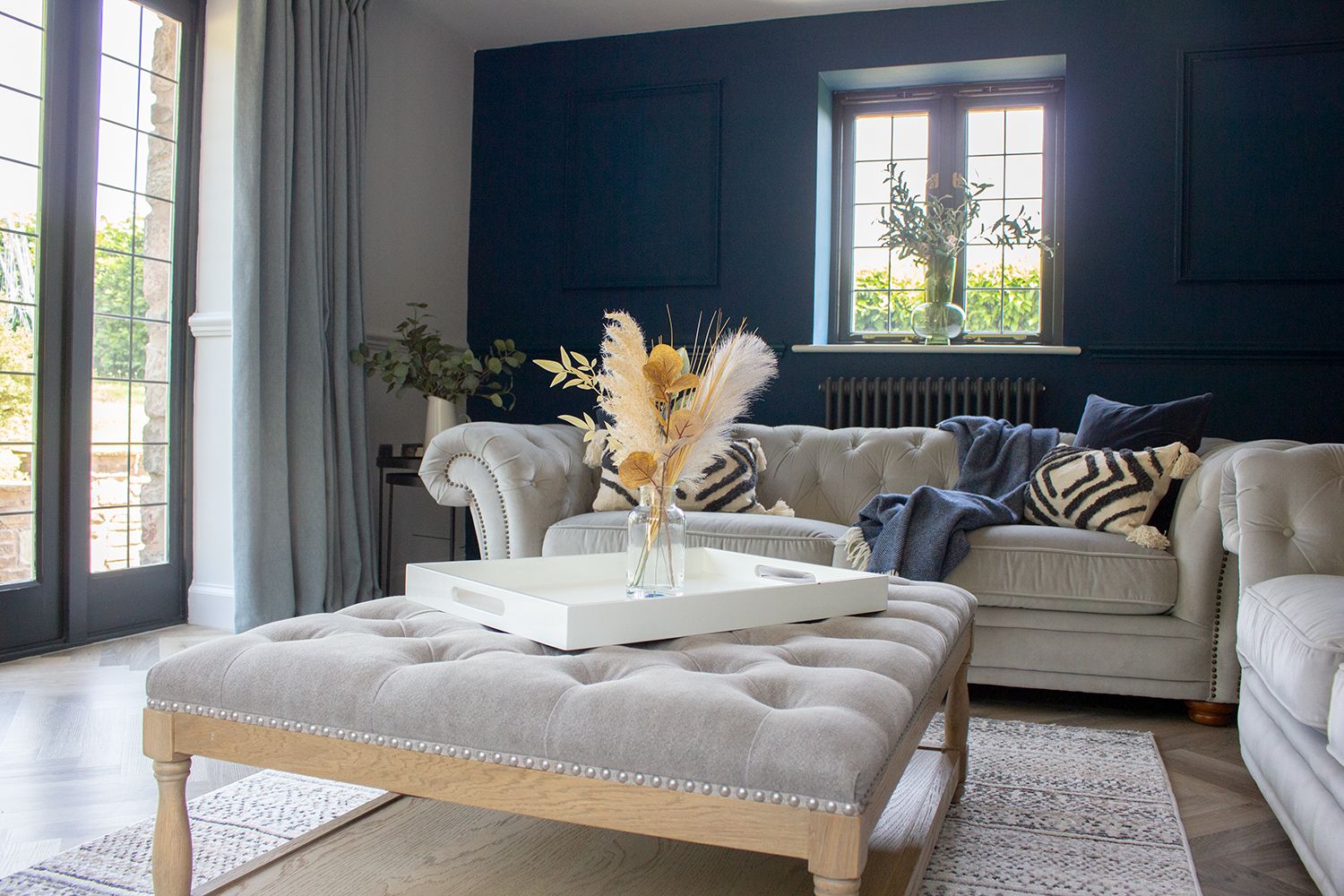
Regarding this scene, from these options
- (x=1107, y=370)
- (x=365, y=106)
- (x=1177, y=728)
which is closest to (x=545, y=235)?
(x=365, y=106)

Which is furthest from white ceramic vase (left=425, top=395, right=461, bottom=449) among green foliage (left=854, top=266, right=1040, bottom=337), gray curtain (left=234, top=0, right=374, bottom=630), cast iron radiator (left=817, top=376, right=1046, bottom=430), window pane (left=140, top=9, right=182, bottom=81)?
green foliage (left=854, top=266, right=1040, bottom=337)

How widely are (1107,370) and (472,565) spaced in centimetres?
327

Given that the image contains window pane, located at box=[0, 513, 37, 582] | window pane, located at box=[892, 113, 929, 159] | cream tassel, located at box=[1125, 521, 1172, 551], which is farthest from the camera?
window pane, located at box=[892, 113, 929, 159]

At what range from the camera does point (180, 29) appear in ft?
12.0

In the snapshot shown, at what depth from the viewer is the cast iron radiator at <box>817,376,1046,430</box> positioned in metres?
4.25

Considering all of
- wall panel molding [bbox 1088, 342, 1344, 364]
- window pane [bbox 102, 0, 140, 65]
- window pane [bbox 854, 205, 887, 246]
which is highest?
window pane [bbox 102, 0, 140, 65]

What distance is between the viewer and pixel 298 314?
372cm

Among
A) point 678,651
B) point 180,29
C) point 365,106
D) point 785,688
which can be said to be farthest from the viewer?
point 365,106

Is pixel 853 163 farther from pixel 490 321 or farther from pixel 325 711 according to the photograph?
pixel 325 711

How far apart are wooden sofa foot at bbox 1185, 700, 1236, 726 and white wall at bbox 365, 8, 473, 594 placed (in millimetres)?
3067

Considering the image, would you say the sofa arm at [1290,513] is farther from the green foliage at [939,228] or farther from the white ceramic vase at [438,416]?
the white ceramic vase at [438,416]

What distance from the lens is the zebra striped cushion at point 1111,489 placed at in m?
2.87

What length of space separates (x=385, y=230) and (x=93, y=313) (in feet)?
4.48

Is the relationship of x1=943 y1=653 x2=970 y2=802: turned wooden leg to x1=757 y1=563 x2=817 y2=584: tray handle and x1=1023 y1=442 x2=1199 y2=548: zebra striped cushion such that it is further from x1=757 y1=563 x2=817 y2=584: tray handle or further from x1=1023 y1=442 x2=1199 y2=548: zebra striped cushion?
x1=1023 y1=442 x2=1199 y2=548: zebra striped cushion
